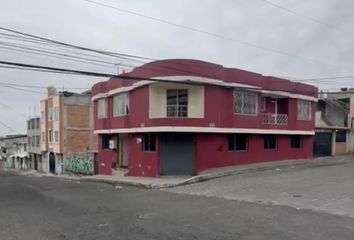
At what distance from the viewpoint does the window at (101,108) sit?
3595 centimetres

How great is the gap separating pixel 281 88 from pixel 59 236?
2556 cm

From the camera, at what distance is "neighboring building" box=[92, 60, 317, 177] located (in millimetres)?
27297

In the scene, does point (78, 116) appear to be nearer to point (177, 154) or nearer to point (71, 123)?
point (71, 123)

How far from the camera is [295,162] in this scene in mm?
33469

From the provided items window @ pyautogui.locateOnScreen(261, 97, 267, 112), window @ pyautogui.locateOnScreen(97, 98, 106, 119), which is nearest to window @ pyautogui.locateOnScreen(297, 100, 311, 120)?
window @ pyautogui.locateOnScreen(261, 97, 267, 112)

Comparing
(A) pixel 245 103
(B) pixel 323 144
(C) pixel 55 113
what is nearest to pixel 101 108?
(A) pixel 245 103

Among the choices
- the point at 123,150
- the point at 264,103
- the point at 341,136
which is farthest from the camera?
the point at 341,136

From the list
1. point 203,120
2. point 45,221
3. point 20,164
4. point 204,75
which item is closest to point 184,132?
point 203,120

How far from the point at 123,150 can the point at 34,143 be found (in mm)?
41769

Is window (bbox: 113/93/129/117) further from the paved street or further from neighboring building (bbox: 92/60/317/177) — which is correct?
the paved street

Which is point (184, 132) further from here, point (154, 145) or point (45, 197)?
point (45, 197)

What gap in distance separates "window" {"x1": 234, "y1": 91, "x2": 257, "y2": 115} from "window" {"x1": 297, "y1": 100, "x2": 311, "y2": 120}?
226 inches

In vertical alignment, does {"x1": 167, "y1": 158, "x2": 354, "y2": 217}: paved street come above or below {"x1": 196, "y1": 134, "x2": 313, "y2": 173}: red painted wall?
below

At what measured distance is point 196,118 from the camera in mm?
27047
